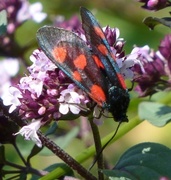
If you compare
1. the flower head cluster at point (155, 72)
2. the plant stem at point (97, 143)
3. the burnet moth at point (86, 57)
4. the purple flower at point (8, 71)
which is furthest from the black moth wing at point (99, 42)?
the purple flower at point (8, 71)


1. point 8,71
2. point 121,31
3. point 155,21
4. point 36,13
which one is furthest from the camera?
point 121,31

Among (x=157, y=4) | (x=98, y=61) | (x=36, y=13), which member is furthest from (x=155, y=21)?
(x=36, y=13)

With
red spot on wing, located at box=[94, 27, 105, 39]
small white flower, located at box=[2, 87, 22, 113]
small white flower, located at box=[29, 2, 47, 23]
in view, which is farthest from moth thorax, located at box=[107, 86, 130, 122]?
small white flower, located at box=[29, 2, 47, 23]

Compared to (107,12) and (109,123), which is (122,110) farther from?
(107,12)

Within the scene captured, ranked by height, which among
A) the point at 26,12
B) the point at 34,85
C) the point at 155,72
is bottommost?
the point at 155,72

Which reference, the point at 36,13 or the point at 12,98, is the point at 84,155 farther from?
the point at 36,13

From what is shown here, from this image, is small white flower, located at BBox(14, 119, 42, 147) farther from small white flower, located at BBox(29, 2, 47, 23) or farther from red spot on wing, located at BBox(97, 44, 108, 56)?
small white flower, located at BBox(29, 2, 47, 23)

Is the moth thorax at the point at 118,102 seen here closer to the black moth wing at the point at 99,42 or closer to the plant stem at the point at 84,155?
the black moth wing at the point at 99,42

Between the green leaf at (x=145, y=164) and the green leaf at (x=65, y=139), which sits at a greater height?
the green leaf at (x=145, y=164)
